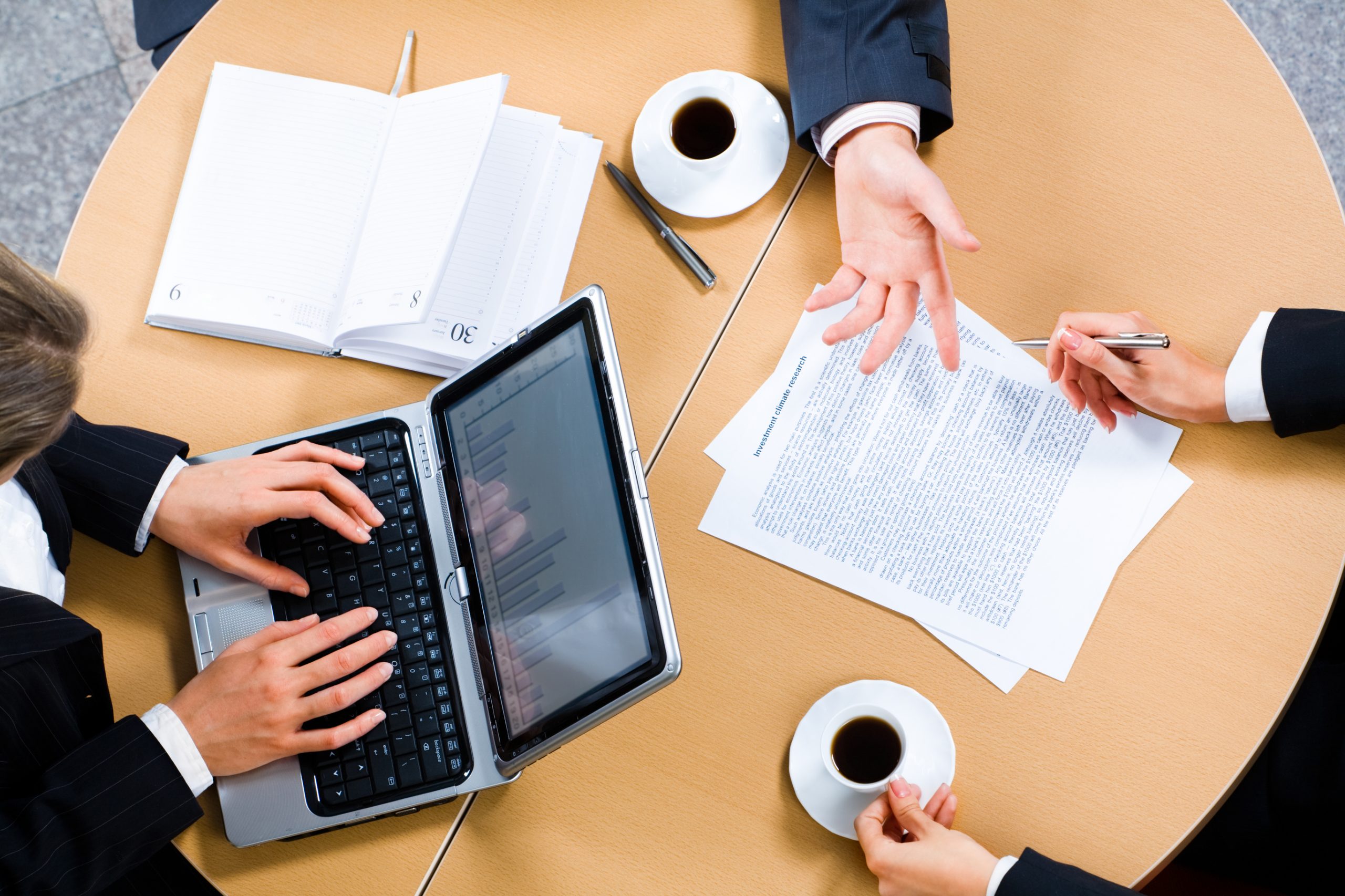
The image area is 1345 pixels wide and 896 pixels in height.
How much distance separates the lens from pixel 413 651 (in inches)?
35.4

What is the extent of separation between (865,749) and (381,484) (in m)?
0.56

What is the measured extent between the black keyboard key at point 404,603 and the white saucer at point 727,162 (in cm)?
50

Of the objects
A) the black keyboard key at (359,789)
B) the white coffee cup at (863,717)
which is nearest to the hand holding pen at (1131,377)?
the white coffee cup at (863,717)

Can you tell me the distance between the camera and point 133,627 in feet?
3.15

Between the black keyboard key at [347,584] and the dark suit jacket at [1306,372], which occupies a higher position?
the dark suit jacket at [1306,372]

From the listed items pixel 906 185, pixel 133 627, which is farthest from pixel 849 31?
pixel 133 627

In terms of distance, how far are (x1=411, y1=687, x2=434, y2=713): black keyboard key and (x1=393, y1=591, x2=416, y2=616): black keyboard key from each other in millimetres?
77

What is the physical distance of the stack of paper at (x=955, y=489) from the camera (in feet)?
3.01

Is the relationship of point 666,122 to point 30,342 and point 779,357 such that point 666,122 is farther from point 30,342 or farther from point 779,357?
point 30,342

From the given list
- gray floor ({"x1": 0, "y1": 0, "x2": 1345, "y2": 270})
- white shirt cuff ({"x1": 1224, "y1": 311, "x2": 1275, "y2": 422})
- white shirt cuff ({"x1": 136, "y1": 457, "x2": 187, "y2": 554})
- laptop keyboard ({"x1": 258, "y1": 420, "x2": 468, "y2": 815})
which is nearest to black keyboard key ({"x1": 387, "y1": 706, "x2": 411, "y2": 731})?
laptop keyboard ({"x1": 258, "y1": 420, "x2": 468, "y2": 815})

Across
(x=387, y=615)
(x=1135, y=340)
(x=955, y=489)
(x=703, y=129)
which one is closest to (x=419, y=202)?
(x=703, y=129)

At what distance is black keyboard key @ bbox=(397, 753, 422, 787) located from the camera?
2.84 ft

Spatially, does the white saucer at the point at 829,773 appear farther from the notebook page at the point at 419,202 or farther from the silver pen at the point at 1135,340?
the notebook page at the point at 419,202

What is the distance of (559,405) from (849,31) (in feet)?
1.75
